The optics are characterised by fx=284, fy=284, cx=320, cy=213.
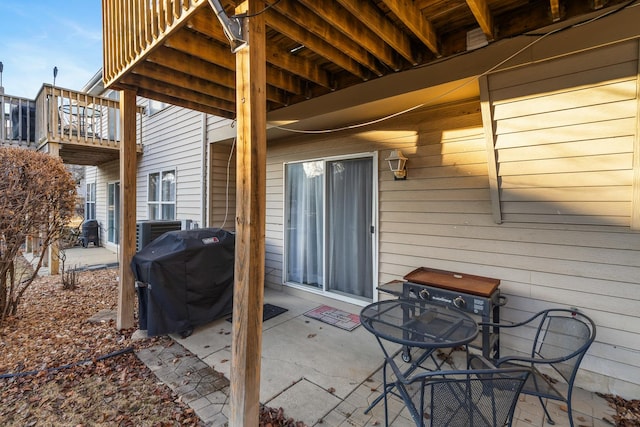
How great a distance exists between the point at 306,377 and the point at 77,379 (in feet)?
6.29

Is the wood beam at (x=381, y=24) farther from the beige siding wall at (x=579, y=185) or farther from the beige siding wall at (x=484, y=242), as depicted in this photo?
the beige siding wall at (x=484, y=242)

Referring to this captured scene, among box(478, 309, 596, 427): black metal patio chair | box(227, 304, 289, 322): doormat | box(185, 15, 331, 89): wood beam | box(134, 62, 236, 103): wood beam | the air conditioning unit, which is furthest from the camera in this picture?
the air conditioning unit

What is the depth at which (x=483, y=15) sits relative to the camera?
205cm

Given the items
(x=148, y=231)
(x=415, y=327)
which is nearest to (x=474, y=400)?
(x=415, y=327)

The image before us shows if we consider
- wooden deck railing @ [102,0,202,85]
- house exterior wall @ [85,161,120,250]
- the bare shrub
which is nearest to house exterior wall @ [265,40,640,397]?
wooden deck railing @ [102,0,202,85]

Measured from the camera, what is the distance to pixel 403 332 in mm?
1892

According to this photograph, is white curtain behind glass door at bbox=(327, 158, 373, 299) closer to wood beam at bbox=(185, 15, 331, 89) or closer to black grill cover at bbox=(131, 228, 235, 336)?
wood beam at bbox=(185, 15, 331, 89)

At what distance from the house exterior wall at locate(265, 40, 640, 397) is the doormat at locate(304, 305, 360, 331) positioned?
1.08 m

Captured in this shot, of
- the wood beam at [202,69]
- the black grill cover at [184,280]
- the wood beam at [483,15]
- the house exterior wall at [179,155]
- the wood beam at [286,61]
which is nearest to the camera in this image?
the wood beam at [483,15]

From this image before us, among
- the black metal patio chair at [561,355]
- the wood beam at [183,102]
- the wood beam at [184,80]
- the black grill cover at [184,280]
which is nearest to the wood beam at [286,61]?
the wood beam at [184,80]

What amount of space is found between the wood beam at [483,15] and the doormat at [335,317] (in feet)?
10.4

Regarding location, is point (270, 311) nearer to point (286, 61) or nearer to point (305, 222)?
point (305, 222)

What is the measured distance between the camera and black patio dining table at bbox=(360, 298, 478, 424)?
1682 mm

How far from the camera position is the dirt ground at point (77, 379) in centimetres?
197
